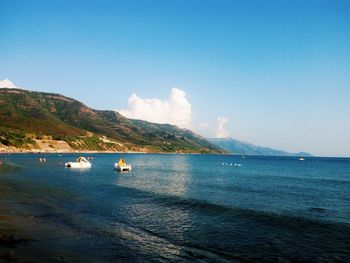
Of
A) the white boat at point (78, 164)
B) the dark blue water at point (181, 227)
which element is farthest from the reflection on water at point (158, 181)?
the white boat at point (78, 164)

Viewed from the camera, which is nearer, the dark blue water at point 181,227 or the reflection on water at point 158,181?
the dark blue water at point 181,227

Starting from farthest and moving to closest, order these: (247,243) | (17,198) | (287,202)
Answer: (287,202) → (17,198) → (247,243)

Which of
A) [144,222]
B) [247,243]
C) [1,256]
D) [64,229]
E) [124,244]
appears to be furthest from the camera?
[144,222]

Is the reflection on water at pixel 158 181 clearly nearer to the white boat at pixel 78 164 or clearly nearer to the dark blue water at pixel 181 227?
the dark blue water at pixel 181 227

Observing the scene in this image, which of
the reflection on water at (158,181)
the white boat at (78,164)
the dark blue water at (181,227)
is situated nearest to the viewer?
the dark blue water at (181,227)

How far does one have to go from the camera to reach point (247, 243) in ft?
80.0

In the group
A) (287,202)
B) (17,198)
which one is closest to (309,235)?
(287,202)

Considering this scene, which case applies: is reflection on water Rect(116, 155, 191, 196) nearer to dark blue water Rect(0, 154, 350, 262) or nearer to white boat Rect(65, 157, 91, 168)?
dark blue water Rect(0, 154, 350, 262)

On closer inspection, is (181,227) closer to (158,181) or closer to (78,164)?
(158,181)

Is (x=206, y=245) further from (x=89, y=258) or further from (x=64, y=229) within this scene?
(x=64, y=229)

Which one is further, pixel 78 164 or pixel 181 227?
pixel 78 164

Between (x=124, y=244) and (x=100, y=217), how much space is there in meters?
9.77

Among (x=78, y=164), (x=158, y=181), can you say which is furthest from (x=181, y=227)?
(x=78, y=164)

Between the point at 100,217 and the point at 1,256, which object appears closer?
the point at 1,256
